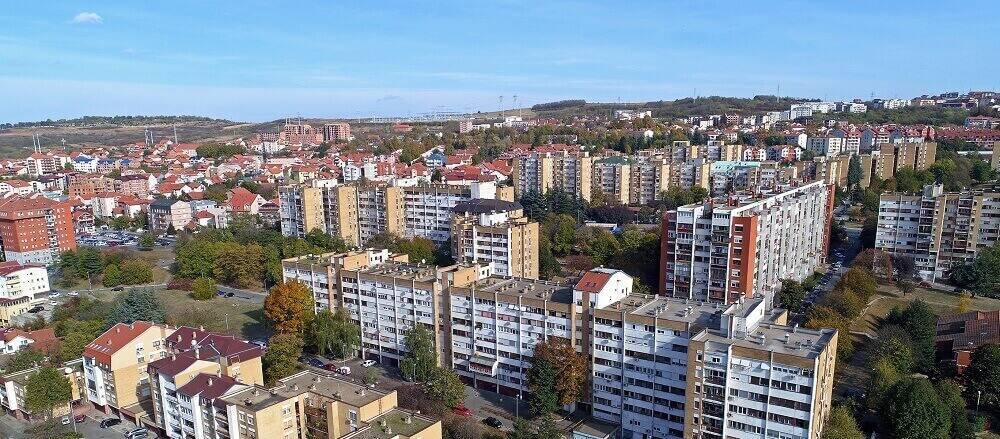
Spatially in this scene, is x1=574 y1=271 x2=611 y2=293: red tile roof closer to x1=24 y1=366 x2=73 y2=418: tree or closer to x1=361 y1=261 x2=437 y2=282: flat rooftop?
x1=361 y1=261 x2=437 y2=282: flat rooftop

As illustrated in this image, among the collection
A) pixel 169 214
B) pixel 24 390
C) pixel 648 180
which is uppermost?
pixel 648 180

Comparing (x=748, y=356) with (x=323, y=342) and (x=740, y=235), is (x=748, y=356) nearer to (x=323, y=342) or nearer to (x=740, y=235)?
(x=740, y=235)

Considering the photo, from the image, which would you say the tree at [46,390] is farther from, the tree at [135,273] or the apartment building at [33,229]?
the apartment building at [33,229]

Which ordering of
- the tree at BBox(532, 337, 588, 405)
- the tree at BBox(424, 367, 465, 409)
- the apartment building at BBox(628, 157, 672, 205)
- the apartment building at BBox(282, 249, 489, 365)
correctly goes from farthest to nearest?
the apartment building at BBox(628, 157, 672, 205), the apartment building at BBox(282, 249, 489, 365), the tree at BBox(424, 367, 465, 409), the tree at BBox(532, 337, 588, 405)

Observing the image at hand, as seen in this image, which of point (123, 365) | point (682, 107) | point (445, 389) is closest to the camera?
point (445, 389)

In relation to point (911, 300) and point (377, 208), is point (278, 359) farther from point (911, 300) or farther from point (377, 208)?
point (911, 300)

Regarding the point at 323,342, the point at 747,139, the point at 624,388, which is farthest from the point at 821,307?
the point at 747,139

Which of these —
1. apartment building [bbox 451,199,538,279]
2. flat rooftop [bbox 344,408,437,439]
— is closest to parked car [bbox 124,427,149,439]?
flat rooftop [bbox 344,408,437,439]

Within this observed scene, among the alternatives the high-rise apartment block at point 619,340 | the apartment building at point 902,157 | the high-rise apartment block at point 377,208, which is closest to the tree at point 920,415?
the high-rise apartment block at point 619,340

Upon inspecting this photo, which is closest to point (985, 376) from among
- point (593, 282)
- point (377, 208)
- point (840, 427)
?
point (840, 427)
